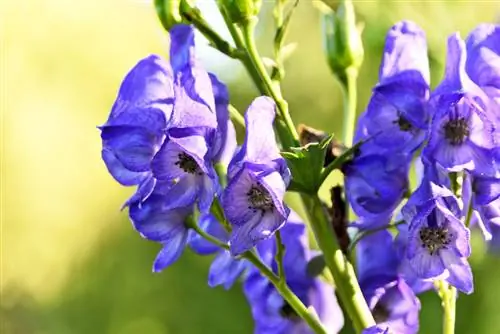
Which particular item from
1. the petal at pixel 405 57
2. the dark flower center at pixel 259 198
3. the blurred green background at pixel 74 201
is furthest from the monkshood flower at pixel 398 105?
the blurred green background at pixel 74 201

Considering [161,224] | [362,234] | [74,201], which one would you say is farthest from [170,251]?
[74,201]

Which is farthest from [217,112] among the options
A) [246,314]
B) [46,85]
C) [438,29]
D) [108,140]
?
[46,85]

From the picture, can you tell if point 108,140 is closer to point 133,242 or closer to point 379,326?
point 379,326

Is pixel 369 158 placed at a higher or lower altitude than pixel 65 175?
higher

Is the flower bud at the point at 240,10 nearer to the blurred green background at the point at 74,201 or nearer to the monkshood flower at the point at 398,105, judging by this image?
the monkshood flower at the point at 398,105

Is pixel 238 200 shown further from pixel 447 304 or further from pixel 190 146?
pixel 447 304

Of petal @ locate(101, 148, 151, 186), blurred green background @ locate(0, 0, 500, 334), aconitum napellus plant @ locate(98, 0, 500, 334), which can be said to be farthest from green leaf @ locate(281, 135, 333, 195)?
blurred green background @ locate(0, 0, 500, 334)
